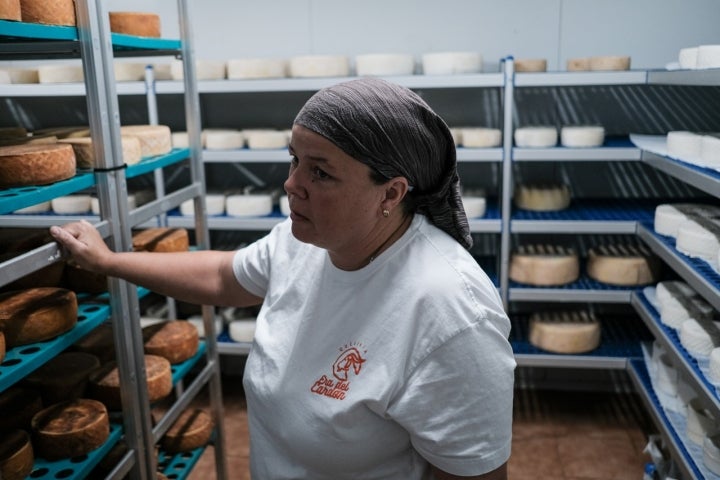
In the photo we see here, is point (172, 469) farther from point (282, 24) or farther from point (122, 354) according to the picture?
point (282, 24)

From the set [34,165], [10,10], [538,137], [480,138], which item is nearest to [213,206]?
[480,138]

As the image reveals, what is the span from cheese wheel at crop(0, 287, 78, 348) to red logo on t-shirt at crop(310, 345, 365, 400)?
0.67 meters

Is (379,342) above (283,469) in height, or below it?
above

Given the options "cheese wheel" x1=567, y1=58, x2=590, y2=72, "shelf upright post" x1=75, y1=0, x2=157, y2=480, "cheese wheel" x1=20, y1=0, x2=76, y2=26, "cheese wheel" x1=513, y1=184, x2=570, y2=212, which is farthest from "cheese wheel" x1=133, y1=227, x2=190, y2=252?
"cheese wheel" x1=567, y1=58, x2=590, y2=72

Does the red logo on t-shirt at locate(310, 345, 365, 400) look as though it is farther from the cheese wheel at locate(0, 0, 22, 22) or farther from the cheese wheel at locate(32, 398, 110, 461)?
the cheese wheel at locate(0, 0, 22, 22)

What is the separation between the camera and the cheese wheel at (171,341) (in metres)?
Answer: 1.93

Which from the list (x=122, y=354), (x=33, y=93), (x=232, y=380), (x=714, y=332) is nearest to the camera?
(x=122, y=354)

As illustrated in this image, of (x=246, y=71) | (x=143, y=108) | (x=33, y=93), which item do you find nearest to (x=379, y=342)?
(x=246, y=71)

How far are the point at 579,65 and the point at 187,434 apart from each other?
2279 mm

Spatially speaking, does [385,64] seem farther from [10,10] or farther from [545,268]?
[10,10]

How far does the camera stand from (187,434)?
209 centimetres

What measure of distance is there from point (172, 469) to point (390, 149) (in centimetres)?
146

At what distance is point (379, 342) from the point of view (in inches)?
43.1

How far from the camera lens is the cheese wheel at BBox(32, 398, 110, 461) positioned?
1468 millimetres
